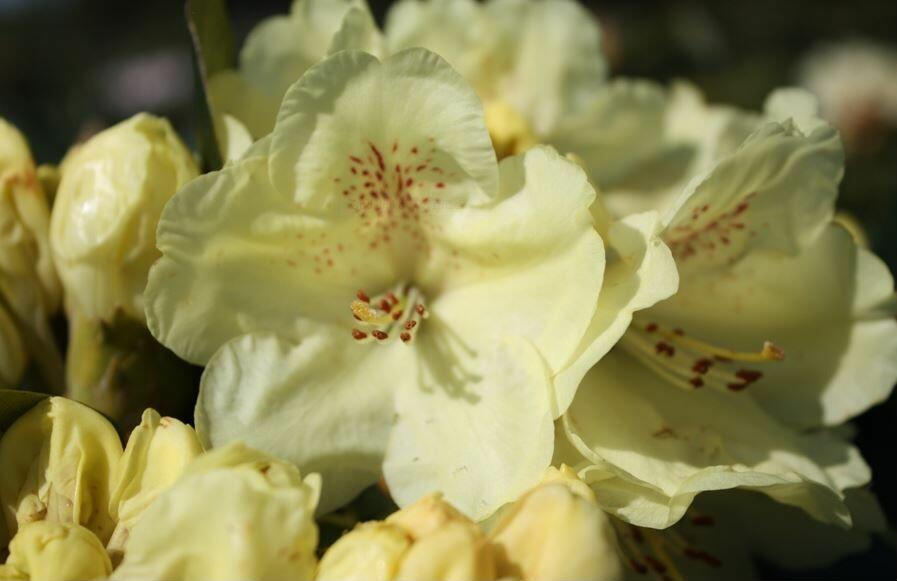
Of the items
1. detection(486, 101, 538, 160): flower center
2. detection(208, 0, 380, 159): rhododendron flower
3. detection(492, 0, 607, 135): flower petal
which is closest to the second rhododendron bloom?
detection(208, 0, 380, 159): rhododendron flower

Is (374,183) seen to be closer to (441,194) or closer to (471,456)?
(441,194)

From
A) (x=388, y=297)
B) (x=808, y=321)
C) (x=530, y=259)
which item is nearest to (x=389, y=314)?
(x=388, y=297)

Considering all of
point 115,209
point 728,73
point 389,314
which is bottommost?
point 728,73

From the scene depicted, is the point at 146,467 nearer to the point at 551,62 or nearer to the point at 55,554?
the point at 55,554

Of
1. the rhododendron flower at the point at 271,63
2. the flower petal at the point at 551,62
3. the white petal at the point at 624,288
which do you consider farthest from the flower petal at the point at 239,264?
the flower petal at the point at 551,62

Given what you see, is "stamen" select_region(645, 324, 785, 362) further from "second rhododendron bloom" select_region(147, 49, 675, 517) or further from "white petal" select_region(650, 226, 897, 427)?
"second rhododendron bloom" select_region(147, 49, 675, 517)
